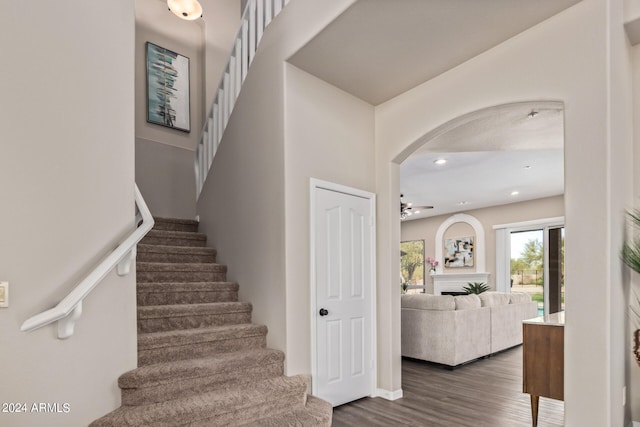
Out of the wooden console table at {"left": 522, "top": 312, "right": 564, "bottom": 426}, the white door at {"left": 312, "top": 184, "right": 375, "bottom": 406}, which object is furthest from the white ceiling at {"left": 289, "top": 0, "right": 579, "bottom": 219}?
the wooden console table at {"left": 522, "top": 312, "right": 564, "bottom": 426}

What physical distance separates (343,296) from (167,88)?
4.48 m

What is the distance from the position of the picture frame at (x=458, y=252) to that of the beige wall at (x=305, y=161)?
24.7 ft

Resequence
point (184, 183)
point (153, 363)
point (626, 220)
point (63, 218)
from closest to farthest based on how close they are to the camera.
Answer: point (63, 218), point (626, 220), point (153, 363), point (184, 183)

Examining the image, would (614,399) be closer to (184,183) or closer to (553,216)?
(184,183)

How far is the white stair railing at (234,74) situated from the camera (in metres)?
4.05

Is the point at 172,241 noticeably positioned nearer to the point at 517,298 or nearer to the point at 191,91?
the point at 191,91

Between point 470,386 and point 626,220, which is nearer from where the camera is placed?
point 626,220

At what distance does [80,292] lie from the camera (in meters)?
2.11

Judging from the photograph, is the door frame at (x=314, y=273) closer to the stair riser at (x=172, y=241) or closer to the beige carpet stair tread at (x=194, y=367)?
the beige carpet stair tread at (x=194, y=367)

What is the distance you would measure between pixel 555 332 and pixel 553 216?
6808mm

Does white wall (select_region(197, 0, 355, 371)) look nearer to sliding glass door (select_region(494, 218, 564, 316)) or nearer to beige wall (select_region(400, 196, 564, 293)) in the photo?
sliding glass door (select_region(494, 218, 564, 316))

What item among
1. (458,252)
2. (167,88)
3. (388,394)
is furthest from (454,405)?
(458,252)

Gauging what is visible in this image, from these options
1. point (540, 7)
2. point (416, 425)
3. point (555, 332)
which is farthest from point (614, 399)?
point (540, 7)

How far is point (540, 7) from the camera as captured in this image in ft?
9.04
